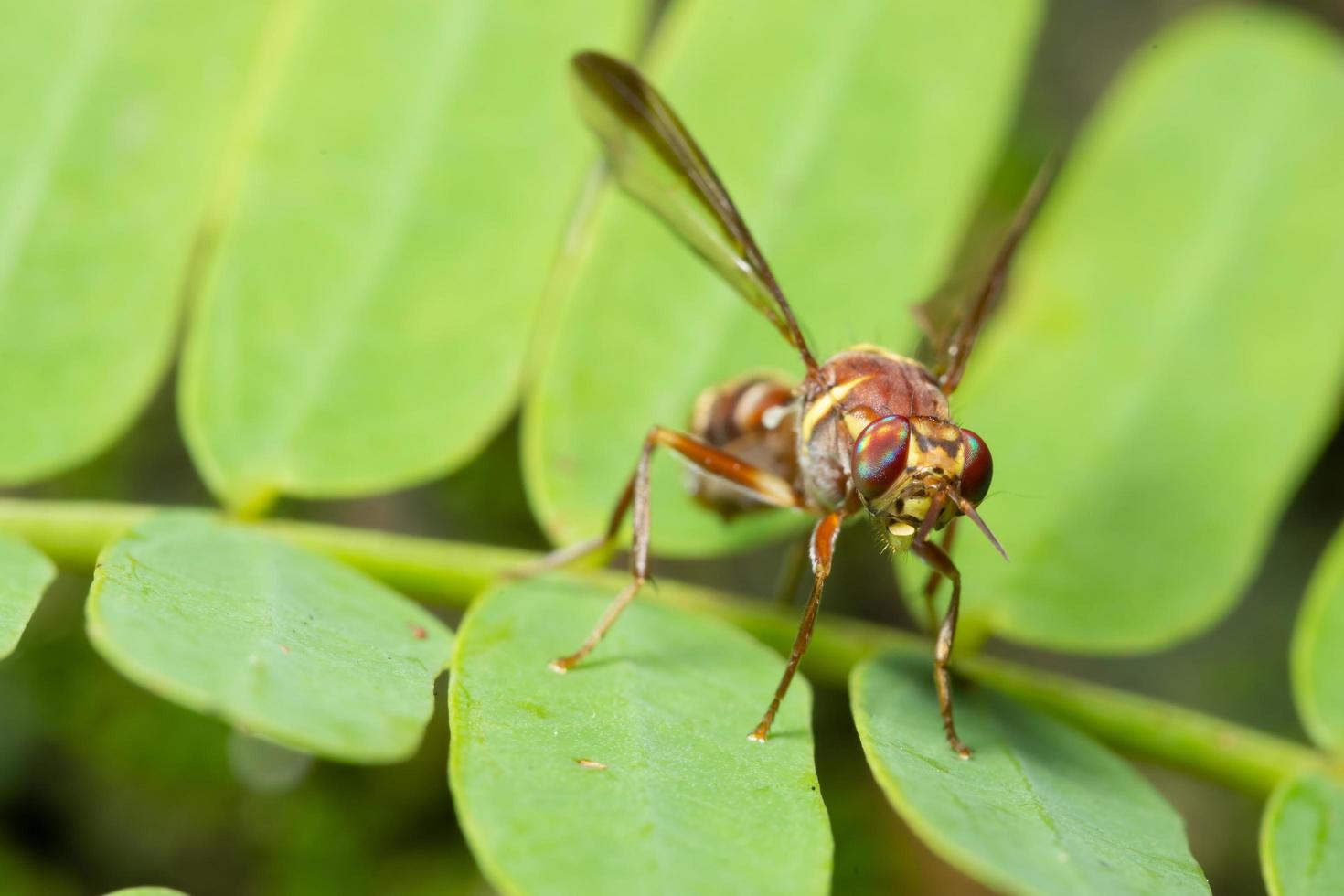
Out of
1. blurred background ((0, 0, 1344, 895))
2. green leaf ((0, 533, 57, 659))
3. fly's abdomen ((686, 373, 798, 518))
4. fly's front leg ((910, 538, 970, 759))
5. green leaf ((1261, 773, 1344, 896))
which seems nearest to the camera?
green leaf ((0, 533, 57, 659))

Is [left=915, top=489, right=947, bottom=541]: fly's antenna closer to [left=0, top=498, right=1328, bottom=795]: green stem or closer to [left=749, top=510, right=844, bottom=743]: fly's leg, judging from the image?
[left=749, top=510, right=844, bottom=743]: fly's leg

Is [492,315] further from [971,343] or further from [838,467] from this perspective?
[971,343]

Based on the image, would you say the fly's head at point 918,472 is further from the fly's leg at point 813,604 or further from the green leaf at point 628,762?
the green leaf at point 628,762

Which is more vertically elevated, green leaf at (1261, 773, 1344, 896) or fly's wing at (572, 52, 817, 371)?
fly's wing at (572, 52, 817, 371)

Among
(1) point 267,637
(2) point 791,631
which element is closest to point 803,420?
(2) point 791,631

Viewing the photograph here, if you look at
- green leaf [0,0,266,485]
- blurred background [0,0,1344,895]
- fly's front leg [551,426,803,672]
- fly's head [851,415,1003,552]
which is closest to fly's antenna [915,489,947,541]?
fly's head [851,415,1003,552]

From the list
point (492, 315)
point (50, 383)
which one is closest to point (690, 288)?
point (492, 315)
